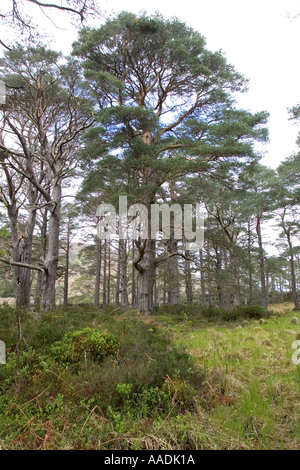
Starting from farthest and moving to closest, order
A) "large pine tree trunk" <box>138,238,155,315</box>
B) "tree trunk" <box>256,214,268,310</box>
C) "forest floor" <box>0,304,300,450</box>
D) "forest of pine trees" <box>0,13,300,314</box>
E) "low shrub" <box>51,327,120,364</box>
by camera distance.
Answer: "tree trunk" <box>256,214,268,310</box> < "large pine tree trunk" <box>138,238,155,315</box> < "forest of pine trees" <box>0,13,300,314</box> < "low shrub" <box>51,327,120,364</box> < "forest floor" <box>0,304,300,450</box>

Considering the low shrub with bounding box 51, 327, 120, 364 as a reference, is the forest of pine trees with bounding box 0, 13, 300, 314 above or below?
above

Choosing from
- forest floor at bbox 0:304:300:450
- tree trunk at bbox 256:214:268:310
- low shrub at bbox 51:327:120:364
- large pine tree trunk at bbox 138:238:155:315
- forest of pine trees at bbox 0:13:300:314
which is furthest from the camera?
tree trunk at bbox 256:214:268:310

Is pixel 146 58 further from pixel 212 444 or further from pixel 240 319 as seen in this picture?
pixel 212 444

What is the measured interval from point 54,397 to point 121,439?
1.12 metres

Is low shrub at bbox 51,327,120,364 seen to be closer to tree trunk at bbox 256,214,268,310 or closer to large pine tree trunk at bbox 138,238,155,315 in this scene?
large pine tree trunk at bbox 138,238,155,315

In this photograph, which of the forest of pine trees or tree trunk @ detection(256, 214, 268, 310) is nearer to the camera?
the forest of pine trees

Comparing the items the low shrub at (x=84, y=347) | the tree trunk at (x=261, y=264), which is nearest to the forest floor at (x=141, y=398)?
the low shrub at (x=84, y=347)

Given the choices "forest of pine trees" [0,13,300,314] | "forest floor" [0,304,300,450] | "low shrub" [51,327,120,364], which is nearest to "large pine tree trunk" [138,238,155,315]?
"forest of pine trees" [0,13,300,314]

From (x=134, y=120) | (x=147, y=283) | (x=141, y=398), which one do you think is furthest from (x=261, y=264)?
(x=141, y=398)

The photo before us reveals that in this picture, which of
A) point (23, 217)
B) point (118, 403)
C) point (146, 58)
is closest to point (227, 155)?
point (146, 58)

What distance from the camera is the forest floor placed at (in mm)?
2094

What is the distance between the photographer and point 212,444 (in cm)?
200

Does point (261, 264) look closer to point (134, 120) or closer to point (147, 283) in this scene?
point (147, 283)

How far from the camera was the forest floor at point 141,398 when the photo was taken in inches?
82.4
